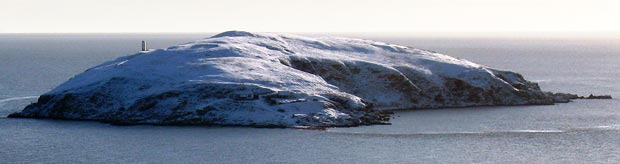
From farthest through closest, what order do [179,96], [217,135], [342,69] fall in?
[342,69] → [179,96] → [217,135]

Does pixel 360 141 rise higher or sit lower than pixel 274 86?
lower

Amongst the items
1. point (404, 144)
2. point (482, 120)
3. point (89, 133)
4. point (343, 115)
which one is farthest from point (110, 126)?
point (482, 120)

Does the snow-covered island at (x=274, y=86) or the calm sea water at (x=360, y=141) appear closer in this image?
the calm sea water at (x=360, y=141)

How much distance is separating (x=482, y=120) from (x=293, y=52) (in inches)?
1205

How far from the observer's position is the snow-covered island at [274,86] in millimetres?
89875

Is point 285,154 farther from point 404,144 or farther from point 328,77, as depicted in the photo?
point 328,77

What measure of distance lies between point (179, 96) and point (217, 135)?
1396 centimetres

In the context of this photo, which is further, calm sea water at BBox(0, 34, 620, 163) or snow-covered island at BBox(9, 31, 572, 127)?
snow-covered island at BBox(9, 31, 572, 127)

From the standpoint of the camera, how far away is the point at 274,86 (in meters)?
96.1

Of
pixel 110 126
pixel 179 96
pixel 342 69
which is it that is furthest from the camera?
pixel 342 69

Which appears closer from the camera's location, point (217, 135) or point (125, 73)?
point (217, 135)

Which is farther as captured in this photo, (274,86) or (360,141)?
(274,86)

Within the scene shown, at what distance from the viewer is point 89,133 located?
266 ft

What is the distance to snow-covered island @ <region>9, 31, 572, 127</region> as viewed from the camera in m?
89.9
